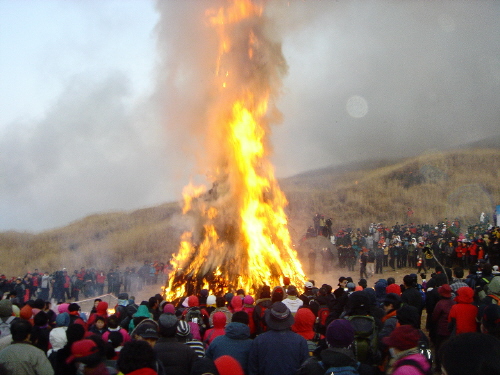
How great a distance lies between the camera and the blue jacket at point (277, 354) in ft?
15.9

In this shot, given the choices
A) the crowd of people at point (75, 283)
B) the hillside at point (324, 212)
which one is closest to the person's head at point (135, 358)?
the crowd of people at point (75, 283)

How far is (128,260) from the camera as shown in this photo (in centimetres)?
3700

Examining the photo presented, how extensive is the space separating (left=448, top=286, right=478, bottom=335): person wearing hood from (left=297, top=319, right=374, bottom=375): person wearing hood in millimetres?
3120

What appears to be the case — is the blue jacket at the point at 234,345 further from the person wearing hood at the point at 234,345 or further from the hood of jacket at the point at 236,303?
the hood of jacket at the point at 236,303

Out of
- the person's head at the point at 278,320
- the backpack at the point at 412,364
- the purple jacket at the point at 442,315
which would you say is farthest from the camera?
the purple jacket at the point at 442,315

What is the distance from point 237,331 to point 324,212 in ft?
142

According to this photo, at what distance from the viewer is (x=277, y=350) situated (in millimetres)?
4922

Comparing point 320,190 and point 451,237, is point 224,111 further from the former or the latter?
point 320,190

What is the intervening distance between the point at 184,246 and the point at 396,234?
14492mm

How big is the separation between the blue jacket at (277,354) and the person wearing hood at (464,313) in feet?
9.90

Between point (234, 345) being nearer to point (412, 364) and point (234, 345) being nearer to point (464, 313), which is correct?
point (412, 364)

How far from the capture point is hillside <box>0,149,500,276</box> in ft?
127

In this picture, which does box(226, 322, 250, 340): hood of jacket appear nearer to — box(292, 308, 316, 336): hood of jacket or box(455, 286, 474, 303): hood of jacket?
box(292, 308, 316, 336): hood of jacket

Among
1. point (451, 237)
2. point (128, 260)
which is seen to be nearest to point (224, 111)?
point (451, 237)
